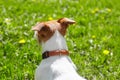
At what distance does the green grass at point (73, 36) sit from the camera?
6.73m

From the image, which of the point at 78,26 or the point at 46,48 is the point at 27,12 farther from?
the point at 46,48

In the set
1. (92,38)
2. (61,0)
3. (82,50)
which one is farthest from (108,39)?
(61,0)

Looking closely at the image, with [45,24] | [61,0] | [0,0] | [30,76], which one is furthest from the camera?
[61,0]

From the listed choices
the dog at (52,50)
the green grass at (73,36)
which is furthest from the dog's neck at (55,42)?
the green grass at (73,36)

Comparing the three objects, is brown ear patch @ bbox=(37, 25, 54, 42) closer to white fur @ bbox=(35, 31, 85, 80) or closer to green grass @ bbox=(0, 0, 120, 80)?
white fur @ bbox=(35, 31, 85, 80)

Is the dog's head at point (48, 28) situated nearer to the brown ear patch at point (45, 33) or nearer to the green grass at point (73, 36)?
the brown ear patch at point (45, 33)

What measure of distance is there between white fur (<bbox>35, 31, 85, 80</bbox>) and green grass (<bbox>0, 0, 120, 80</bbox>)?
48.9 inches

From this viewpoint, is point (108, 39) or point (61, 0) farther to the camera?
point (61, 0)

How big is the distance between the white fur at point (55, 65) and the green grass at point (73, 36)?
1242 mm

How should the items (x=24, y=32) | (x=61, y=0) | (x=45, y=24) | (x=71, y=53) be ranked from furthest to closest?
(x=61, y=0) < (x=24, y=32) < (x=71, y=53) < (x=45, y=24)

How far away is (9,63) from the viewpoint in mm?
6668

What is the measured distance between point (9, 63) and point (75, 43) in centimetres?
160

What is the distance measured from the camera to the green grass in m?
6.73

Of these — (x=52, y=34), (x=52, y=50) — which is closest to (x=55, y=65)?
(x=52, y=50)
